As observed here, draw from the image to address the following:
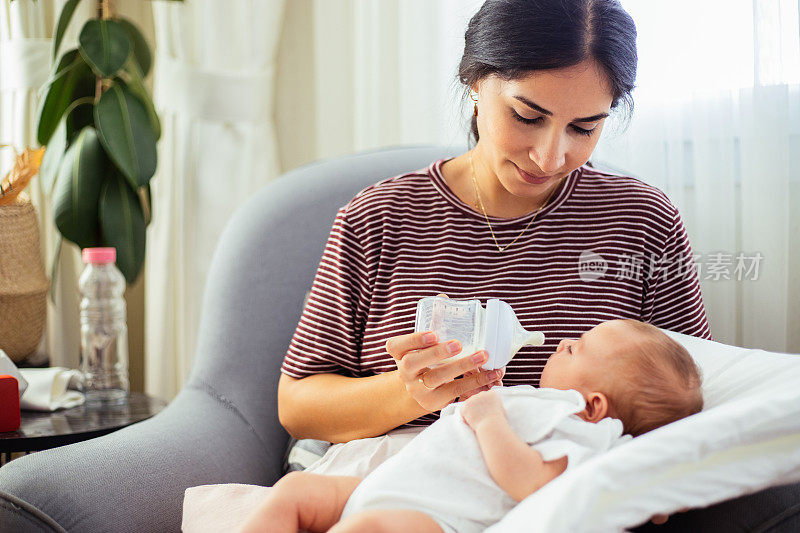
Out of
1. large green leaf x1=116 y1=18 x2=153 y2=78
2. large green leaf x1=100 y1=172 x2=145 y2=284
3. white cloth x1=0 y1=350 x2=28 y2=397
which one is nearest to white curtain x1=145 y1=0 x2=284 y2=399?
large green leaf x1=116 y1=18 x2=153 y2=78

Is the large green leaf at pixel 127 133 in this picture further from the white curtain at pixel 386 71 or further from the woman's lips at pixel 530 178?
→ the woman's lips at pixel 530 178

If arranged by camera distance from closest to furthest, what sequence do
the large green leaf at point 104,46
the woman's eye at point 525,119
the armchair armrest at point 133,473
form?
1. the armchair armrest at point 133,473
2. the woman's eye at point 525,119
3. the large green leaf at point 104,46

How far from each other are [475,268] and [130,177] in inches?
43.2

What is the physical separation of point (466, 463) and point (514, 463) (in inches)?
2.4

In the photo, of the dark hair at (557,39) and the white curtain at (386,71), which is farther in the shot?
the white curtain at (386,71)

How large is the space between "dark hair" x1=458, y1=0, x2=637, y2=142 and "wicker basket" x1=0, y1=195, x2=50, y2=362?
3.66ft

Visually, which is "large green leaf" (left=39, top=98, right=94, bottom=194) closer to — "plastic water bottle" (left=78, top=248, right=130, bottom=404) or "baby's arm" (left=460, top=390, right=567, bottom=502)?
"plastic water bottle" (left=78, top=248, right=130, bottom=404)

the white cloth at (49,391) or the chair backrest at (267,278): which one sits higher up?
the chair backrest at (267,278)

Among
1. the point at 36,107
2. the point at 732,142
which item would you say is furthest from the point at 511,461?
the point at 36,107

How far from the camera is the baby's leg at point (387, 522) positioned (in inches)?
32.7

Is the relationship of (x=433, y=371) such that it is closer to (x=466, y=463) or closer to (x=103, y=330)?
(x=466, y=463)

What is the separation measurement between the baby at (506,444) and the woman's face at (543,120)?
27 centimetres

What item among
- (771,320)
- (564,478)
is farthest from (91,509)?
(771,320)

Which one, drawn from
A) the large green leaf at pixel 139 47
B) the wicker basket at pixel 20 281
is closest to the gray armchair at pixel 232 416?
the wicker basket at pixel 20 281
